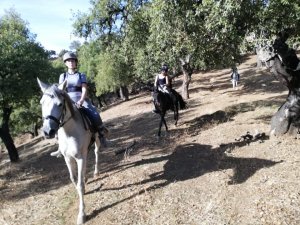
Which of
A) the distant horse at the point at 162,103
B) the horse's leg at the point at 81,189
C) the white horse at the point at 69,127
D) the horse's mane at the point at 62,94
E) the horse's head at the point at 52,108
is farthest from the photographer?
the distant horse at the point at 162,103

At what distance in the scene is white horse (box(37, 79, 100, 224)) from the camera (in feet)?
24.6

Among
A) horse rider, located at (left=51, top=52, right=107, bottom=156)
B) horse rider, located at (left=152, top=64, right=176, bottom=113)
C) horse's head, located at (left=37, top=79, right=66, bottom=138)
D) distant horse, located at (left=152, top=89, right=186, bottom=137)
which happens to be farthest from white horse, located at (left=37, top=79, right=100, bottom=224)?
horse rider, located at (left=152, top=64, right=176, bottom=113)

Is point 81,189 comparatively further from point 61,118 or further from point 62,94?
point 62,94

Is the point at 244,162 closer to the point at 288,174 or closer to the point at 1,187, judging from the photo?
the point at 288,174

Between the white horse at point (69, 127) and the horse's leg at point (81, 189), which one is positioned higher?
the white horse at point (69, 127)

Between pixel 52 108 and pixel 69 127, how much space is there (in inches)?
43.4

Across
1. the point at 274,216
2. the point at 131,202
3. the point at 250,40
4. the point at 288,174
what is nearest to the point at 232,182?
the point at 288,174

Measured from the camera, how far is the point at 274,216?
728 cm

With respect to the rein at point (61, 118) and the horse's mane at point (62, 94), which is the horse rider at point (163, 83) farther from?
the rein at point (61, 118)

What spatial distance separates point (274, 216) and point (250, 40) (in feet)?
16.9

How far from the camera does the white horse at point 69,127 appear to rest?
7.50 m

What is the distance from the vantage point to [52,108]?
293 inches

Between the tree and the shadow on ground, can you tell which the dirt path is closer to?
the shadow on ground

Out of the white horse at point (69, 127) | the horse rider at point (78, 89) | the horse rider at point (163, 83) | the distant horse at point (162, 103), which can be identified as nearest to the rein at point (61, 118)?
the white horse at point (69, 127)
